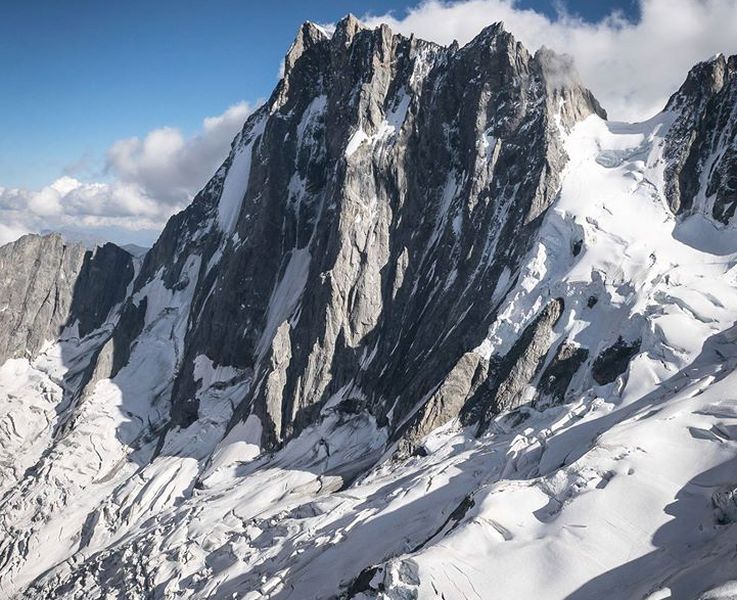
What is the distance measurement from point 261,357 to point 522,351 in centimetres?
5320

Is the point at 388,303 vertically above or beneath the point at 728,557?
above

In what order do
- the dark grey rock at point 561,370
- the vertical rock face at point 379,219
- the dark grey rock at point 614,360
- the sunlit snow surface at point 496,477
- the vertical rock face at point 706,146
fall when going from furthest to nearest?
1. the vertical rock face at point 379,219
2. the vertical rock face at point 706,146
3. the dark grey rock at point 561,370
4. the dark grey rock at point 614,360
5. the sunlit snow surface at point 496,477

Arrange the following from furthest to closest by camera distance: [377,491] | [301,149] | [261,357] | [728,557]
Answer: [301,149]
[261,357]
[377,491]
[728,557]

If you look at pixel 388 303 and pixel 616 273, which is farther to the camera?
pixel 388 303

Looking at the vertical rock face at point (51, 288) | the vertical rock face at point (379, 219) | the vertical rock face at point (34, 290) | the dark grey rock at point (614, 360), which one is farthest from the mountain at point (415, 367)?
the vertical rock face at point (51, 288)

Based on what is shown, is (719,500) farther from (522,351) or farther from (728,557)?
(522,351)

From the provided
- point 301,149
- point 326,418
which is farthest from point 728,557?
point 301,149

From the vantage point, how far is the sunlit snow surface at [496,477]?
29.9 meters

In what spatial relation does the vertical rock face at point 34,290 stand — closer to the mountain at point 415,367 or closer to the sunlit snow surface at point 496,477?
the mountain at point 415,367

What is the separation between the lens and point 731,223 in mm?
59688

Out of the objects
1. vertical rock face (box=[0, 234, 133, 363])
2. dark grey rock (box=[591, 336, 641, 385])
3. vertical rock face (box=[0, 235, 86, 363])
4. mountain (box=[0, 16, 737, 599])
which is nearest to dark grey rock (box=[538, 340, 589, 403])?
mountain (box=[0, 16, 737, 599])

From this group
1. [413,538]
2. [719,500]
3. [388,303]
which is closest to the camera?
[719,500]

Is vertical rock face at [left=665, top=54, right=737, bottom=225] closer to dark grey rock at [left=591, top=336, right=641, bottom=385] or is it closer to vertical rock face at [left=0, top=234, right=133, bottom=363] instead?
dark grey rock at [left=591, top=336, right=641, bottom=385]

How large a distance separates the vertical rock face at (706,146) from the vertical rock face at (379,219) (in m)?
12.7
